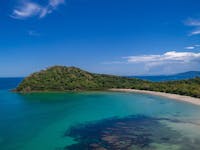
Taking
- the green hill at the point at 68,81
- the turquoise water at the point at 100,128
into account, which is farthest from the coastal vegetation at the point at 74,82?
the turquoise water at the point at 100,128

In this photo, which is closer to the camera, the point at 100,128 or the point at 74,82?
the point at 100,128

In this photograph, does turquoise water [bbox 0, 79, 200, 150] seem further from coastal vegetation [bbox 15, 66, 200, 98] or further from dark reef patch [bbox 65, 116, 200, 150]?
coastal vegetation [bbox 15, 66, 200, 98]

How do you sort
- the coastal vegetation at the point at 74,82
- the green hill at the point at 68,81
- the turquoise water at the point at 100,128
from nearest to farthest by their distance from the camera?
1. the turquoise water at the point at 100,128
2. the coastal vegetation at the point at 74,82
3. the green hill at the point at 68,81

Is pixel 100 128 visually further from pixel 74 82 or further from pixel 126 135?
pixel 74 82

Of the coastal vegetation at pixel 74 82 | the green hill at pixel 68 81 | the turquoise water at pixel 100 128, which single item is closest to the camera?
the turquoise water at pixel 100 128

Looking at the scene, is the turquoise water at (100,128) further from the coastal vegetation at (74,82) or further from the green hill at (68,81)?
the green hill at (68,81)

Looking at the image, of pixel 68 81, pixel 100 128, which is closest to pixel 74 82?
pixel 68 81

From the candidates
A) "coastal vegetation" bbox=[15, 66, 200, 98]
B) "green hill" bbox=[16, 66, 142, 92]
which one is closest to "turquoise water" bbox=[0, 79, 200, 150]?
"coastal vegetation" bbox=[15, 66, 200, 98]
